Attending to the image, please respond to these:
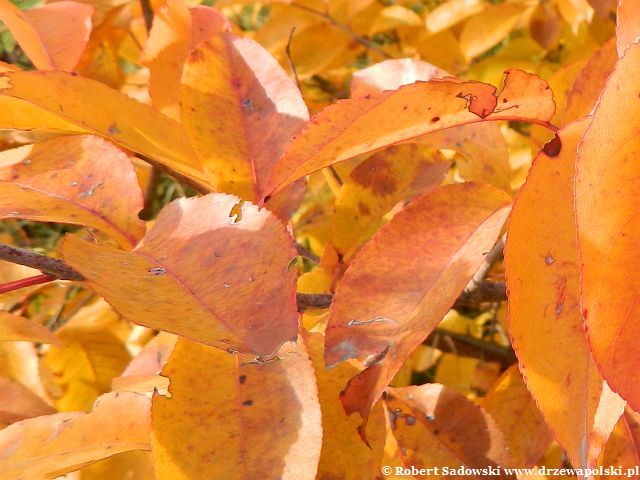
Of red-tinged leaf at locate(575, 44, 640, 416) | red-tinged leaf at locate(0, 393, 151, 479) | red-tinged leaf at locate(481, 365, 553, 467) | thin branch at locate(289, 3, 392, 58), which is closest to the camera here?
red-tinged leaf at locate(575, 44, 640, 416)

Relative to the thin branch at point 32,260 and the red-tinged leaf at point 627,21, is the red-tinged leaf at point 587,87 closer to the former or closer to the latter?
the red-tinged leaf at point 627,21

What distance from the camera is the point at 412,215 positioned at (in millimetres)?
463

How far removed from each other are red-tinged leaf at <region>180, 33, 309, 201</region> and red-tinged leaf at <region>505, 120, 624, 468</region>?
0.17 m

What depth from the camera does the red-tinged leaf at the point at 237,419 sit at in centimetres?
39

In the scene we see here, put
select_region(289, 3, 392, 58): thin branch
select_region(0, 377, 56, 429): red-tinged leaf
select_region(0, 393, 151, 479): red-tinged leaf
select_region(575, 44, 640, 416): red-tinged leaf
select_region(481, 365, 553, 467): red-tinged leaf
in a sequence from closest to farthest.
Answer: select_region(575, 44, 640, 416): red-tinged leaf, select_region(0, 393, 151, 479): red-tinged leaf, select_region(0, 377, 56, 429): red-tinged leaf, select_region(481, 365, 553, 467): red-tinged leaf, select_region(289, 3, 392, 58): thin branch

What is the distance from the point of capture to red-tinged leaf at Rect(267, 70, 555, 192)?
0.39 m

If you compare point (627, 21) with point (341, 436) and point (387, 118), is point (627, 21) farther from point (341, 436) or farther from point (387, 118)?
point (341, 436)

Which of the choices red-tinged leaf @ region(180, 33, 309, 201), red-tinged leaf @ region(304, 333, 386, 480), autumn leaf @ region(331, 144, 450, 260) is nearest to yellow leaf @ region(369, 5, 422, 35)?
autumn leaf @ region(331, 144, 450, 260)

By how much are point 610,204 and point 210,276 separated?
17cm

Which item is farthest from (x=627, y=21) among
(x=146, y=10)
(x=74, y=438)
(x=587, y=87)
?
(x=146, y=10)

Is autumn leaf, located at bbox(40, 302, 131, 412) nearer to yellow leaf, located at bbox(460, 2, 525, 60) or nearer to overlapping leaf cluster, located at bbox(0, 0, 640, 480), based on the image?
overlapping leaf cluster, located at bbox(0, 0, 640, 480)

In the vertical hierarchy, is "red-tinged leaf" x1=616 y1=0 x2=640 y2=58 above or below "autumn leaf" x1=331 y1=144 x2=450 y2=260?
above

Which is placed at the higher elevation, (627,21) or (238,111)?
(627,21)

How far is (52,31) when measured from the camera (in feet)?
2.11
